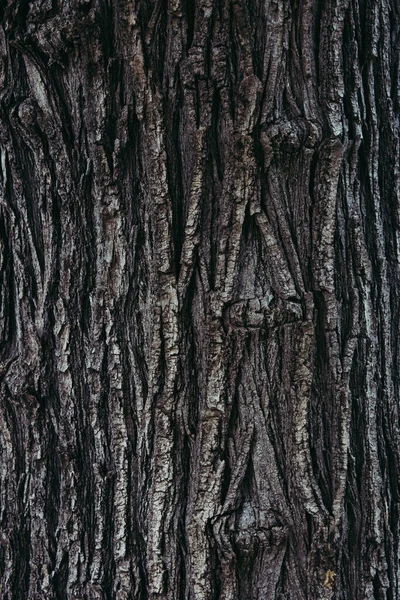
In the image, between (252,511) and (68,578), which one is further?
(68,578)

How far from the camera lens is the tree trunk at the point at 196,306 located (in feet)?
5.39

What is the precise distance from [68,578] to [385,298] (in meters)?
1.17

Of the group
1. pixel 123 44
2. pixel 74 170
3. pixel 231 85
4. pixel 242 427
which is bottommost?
pixel 242 427

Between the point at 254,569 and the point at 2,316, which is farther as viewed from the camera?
the point at 2,316

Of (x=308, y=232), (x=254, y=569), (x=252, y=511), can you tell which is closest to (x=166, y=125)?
(x=308, y=232)

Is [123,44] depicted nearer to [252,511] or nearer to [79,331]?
[79,331]

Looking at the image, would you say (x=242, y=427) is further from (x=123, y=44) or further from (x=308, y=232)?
(x=123, y=44)

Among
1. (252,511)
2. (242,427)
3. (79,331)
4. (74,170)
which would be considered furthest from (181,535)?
(74,170)

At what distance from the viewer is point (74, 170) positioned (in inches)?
68.6

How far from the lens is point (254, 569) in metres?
1.65

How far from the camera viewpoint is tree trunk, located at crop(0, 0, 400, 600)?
5.39 ft

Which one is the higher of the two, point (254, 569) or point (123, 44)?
point (123, 44)

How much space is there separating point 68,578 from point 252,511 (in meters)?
0.55

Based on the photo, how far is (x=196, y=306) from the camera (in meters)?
1.67
